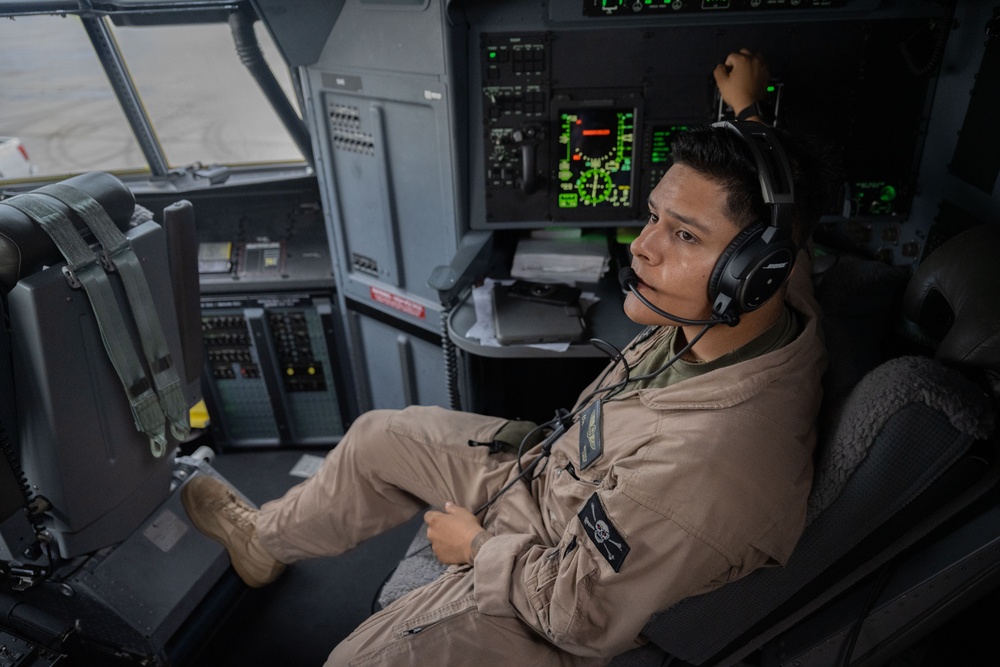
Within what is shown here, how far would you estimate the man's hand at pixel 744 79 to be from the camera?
194 centimetres

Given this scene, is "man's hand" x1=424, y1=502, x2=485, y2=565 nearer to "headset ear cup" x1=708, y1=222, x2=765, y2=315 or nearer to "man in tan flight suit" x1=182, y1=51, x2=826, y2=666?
"man in tan flight suit" x1=182, y1=51, x2=826, y2=666

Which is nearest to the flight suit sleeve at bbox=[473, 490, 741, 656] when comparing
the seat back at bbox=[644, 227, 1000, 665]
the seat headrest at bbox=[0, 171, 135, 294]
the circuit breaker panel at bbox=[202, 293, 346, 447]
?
the seat back at bbox=[644, 227, 1000, 665]

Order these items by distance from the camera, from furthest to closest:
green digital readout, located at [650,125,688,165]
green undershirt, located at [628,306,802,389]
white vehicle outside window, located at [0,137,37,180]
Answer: white vehicle outside window, located at [0,137,37,180]
green digital readout, located at [650,125,688,165]
green undershirt, located at [628,306,802,389]

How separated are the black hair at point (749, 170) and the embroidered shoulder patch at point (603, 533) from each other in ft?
1.81

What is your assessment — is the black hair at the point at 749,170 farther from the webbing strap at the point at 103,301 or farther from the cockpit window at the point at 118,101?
the cockpit window at the point at 118,101

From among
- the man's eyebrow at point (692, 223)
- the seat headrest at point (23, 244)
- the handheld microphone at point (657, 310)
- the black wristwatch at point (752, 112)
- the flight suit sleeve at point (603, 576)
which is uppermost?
the black wristwatch at point (752, 112)

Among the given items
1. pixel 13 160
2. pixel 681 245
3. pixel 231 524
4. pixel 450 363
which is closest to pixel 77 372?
pixel 231 524

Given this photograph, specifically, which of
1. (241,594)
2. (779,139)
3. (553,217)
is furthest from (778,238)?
(241,594)

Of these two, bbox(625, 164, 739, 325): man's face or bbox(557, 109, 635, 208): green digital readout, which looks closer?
bbox(625, 164, 739, 325): man's face

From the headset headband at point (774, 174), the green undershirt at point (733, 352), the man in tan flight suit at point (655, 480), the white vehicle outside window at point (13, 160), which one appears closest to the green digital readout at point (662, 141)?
the man in tan flight suit at point (655, 480)

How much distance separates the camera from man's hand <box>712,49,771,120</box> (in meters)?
1.94

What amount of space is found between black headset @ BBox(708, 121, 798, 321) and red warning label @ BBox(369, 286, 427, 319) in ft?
4.63

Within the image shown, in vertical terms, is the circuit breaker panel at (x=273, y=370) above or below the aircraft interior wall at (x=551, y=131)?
below

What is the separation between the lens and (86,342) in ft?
4.93
